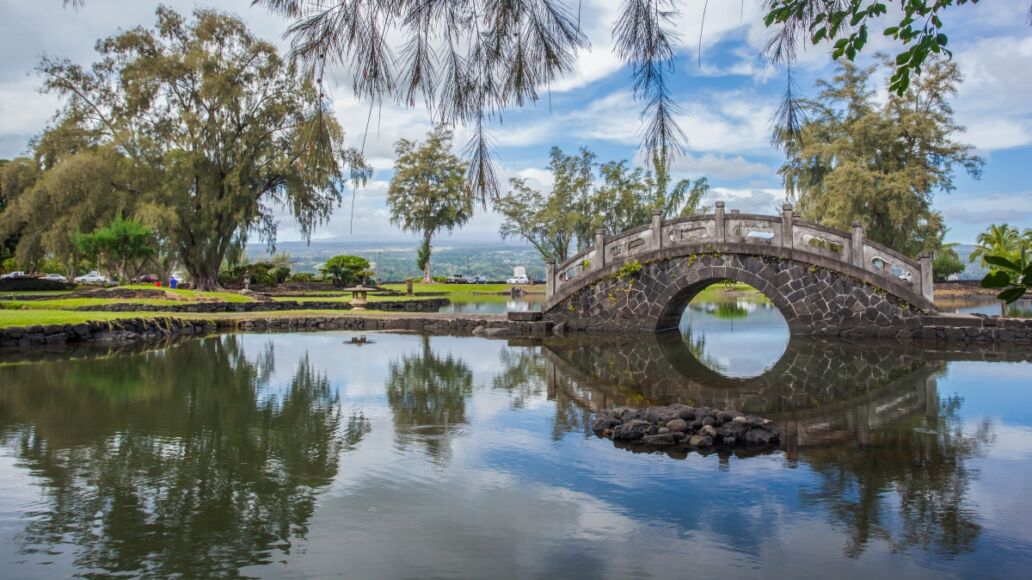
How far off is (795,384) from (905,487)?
216 inches

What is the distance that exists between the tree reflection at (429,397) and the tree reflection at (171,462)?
73cm

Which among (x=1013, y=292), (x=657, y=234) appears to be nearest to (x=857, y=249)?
(x=657, y=234)

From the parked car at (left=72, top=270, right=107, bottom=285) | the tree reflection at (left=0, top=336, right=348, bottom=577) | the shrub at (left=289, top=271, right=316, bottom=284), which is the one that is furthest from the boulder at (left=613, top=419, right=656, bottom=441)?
the parked car at (left=72, top=270, right=107, bottom=285)

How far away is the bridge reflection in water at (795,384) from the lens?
8508 mm

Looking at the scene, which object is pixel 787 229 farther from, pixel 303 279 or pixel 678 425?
pixel 303 279

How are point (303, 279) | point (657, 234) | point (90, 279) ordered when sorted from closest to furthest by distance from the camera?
1. point (657, 234)
2. point (303, 279)
3. point (90, 279)

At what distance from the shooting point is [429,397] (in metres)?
10.1

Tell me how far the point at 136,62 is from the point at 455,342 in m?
23.7

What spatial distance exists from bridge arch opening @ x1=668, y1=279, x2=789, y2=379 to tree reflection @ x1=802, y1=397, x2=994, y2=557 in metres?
4.85

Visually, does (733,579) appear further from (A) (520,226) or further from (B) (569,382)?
(A) (520,226)

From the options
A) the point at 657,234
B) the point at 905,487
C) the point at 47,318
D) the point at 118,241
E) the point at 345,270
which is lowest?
the point at 905,487

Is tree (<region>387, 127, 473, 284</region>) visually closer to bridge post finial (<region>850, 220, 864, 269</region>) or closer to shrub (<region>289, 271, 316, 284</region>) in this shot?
shrub (<region>289, 271, 316, 284</region>)

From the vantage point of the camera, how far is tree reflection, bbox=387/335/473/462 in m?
7.72

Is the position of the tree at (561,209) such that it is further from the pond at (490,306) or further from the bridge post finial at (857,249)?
the bridge post finial at (857,249)
